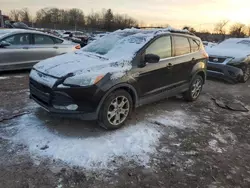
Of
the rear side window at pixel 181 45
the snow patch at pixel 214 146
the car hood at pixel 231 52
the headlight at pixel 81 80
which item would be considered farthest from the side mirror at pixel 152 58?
the car hood at pixel 231 52

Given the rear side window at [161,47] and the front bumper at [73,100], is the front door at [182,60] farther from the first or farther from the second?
the front bumper at [73,100]

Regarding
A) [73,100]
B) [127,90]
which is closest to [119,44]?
[127,90]

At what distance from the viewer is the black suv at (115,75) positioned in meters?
4.04

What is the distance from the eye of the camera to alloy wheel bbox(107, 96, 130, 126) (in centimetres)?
436

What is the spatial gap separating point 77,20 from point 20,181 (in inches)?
3525

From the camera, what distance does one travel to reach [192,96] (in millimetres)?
6488

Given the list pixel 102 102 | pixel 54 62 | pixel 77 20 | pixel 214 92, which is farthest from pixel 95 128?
pixel 77 20

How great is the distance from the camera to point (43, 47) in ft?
28.7

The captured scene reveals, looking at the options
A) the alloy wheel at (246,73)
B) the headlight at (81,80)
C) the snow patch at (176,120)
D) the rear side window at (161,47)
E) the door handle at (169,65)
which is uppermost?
the rear side window at (161,47)

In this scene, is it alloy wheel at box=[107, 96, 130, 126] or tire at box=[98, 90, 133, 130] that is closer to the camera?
tire at box=[98, 90, 133, 130]

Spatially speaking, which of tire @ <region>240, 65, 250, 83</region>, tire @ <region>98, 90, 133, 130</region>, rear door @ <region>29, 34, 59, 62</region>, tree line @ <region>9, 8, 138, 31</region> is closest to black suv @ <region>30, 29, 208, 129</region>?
tire @ <region>98, 90, 133, 130</region>

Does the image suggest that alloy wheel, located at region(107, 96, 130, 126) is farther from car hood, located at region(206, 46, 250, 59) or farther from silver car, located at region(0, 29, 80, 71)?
car hood, located at region(206, 46, 250, 59)

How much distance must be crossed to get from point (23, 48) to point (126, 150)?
19.2ft

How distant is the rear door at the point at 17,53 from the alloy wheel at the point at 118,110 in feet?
16.3
